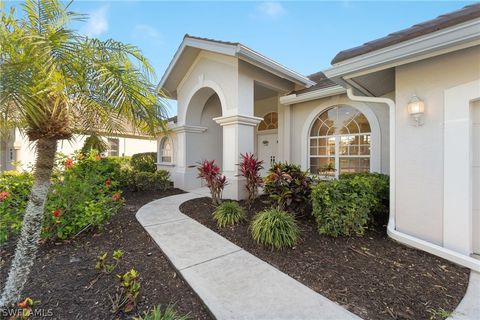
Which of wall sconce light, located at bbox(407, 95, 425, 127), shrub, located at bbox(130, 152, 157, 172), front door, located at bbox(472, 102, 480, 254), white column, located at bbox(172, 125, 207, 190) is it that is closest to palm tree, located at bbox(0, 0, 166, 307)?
wall sconce light, located at bbox(407, 95, 425, 127)

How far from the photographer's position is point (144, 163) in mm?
11828

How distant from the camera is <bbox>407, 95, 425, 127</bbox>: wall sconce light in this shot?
11.6 ft

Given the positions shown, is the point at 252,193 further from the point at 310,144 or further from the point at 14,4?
the point at 14,4

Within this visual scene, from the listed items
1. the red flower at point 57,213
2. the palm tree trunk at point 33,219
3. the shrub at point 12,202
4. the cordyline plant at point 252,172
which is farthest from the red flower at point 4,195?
the cordyline plant at point 252,172

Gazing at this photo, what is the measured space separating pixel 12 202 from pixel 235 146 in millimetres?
5100

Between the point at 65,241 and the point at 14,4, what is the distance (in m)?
3.72

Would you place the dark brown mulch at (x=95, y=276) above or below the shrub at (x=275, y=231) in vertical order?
below

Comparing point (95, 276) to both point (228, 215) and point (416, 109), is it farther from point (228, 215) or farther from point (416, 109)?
point (416, 109)

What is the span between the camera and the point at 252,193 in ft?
19.0

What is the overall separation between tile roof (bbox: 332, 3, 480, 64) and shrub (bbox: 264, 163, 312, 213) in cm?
250

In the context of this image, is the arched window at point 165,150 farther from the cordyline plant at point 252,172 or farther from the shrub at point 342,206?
the shrub at point 342,206

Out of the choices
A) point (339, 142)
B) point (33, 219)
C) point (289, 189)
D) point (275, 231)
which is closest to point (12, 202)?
point (33, 219)

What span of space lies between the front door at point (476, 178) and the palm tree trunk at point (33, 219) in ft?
19.7

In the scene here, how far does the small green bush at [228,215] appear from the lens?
4.66 m
